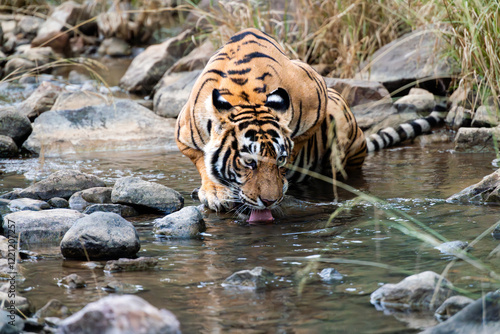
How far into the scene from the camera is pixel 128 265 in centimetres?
341

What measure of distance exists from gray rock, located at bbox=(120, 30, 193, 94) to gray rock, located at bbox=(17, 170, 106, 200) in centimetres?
623

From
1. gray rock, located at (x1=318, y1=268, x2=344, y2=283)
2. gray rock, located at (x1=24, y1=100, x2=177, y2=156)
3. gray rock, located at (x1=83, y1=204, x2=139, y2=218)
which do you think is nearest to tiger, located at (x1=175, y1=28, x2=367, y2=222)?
gray rock, located at (x1=83, y1=204, x2=139, y2=218)

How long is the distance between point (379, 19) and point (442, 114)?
7.57 ft

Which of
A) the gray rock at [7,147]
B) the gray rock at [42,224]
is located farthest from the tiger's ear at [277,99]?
the gray rock at [7,147]

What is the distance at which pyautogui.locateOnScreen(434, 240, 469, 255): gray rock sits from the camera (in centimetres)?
338

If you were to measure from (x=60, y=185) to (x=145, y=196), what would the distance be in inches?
38.6

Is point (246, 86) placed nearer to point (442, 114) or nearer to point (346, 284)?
point (346, 284)

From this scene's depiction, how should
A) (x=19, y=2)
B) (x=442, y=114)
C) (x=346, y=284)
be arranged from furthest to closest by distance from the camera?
1. (x=19, y=2)
2. (x=442, y=114)
3. (x=346, y=284)

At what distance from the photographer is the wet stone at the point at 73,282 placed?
312 centimetres

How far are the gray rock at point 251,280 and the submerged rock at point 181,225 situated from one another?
43.1 inches

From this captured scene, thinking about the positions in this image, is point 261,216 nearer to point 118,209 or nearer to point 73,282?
point 118,209

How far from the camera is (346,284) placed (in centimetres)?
307

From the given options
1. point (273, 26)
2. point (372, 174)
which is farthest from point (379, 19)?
point (372, 174)

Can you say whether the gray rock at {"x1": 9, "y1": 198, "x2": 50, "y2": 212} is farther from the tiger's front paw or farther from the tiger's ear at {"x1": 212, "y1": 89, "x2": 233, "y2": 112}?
the tiger's ear at {"x1": 212, "y1": 89, "x2": 233, "y2": 112}
